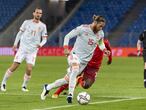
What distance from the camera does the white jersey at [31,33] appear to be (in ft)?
65.1

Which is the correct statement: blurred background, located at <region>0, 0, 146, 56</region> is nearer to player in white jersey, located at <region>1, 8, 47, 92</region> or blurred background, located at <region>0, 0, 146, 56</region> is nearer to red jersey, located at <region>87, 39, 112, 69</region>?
player in white jersey, located at <region>1, 8, 47, 92</region>

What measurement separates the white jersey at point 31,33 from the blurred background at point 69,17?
29.7m

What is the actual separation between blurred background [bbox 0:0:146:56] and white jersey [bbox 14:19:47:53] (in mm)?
29713

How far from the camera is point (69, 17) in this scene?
181ft

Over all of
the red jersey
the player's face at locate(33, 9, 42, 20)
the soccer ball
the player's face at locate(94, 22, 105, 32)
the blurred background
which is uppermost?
the blurred background

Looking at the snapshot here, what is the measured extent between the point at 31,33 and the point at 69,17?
35.6 meters

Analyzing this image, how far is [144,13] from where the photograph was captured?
174ft

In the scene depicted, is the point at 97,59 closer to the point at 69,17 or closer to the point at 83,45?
the point at 83,45

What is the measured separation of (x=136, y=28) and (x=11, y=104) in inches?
1465

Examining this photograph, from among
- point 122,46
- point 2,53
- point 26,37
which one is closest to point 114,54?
point 122,46

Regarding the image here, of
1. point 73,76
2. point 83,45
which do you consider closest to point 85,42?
point 83,45

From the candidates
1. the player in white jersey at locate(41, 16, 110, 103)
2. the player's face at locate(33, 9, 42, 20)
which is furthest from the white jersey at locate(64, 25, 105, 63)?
the player's face at locate(33, 9, 42, 20)

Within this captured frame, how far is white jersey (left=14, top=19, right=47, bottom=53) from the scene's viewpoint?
1983 cm

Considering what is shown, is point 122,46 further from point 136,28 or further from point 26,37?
point 26,37
